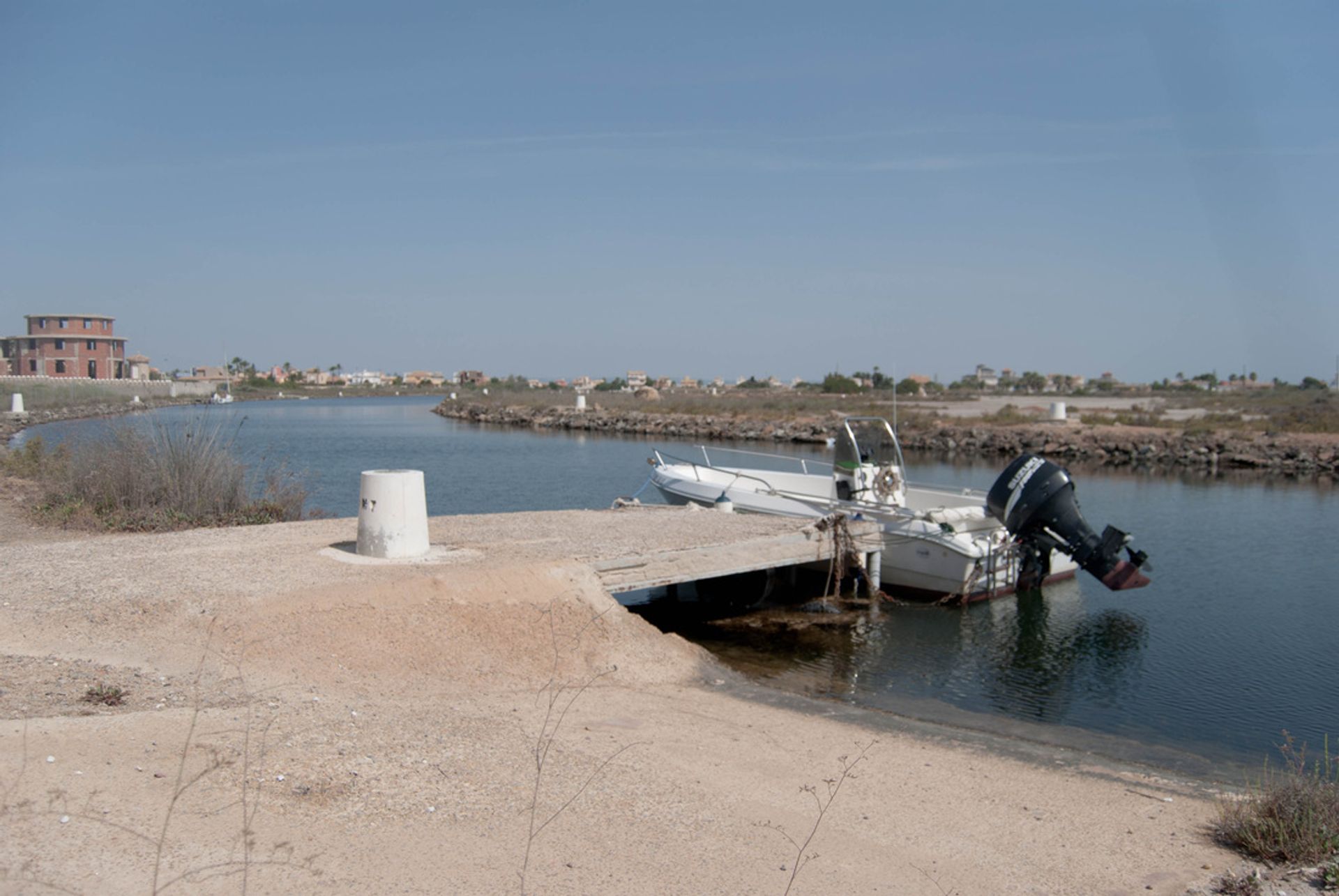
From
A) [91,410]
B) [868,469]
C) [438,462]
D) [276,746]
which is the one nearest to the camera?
→ [276,746]

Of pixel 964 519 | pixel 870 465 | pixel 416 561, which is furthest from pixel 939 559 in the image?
pixel 416 561

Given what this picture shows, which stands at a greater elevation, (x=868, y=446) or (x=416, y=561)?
(x=868, y=446)

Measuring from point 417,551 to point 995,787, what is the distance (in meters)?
6.19

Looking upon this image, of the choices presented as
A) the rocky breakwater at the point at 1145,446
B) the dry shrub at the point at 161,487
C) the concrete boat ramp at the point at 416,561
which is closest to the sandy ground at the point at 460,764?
the concrete boat ramp at the point at 416,561

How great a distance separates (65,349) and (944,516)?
77400 millimetres

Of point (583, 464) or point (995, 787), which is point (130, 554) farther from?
point (583, 464)

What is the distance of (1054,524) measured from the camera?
14.0 metres

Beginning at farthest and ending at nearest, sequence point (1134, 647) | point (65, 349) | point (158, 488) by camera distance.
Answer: point (65, 349) → point (158, 488) → point (1134, 647)

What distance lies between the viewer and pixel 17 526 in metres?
14.3

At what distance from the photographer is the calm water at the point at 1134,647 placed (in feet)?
33.3

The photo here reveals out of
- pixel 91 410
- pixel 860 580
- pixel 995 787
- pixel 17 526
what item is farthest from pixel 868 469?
pixel 91 410

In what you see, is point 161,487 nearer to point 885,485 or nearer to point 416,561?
point 416,561

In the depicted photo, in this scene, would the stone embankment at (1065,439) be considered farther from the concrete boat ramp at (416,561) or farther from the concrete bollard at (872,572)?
the concrete boat ramp at (416,561)

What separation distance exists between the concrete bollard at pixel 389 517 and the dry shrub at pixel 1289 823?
24.8ft
